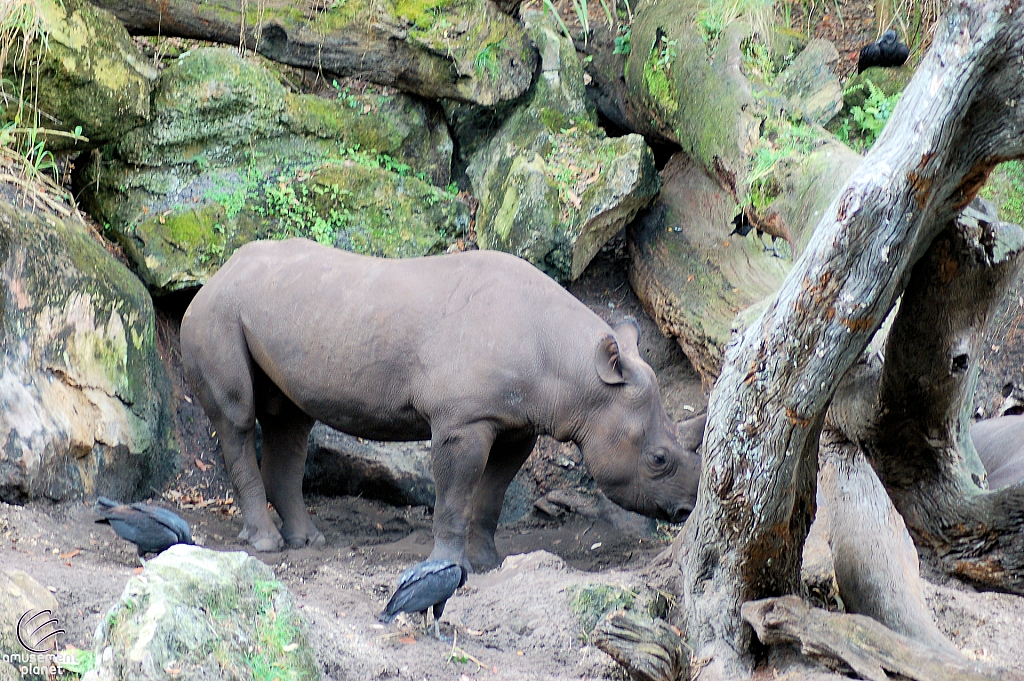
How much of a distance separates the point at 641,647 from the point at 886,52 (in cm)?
631

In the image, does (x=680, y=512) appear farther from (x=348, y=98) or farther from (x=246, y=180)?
(x=348, y=98)

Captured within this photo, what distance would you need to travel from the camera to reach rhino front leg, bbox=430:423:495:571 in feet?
19.5

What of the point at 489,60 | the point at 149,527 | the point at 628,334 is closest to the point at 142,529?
the point at 149,527

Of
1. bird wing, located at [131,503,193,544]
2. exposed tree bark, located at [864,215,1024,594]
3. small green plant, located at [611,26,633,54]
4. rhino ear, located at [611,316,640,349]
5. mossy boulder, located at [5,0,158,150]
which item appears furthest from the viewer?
small green plant, located at [611,26,633,54]

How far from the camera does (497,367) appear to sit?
5953 mm

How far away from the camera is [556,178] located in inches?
315

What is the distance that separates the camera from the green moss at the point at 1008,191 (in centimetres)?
802

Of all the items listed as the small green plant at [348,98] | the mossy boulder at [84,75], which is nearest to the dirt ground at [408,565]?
the mossy boulder at [84,75]

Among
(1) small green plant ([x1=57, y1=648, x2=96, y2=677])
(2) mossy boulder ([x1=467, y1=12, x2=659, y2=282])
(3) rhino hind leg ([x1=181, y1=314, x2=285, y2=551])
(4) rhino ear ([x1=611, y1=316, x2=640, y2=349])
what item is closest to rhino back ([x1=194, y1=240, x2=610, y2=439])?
(3) rhino hind leg ([x1=181, y1=314, x2=285, y2=551])

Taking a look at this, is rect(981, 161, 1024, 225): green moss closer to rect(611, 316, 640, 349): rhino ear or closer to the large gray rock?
the large gray rock

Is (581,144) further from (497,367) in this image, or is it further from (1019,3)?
(1019,3)

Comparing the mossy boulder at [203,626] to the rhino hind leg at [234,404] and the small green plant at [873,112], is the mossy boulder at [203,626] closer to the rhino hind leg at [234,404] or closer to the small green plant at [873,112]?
the rhino hind leg at [234,404]

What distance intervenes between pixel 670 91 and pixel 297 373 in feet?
12.7

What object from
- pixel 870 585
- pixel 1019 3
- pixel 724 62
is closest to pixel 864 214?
pixel 1019 3
